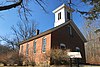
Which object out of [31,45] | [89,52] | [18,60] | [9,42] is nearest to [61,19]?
[31,45]

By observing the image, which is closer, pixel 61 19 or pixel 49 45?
pixel 49 45

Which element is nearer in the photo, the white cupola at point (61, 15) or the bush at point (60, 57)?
the bush at point (60, 57)

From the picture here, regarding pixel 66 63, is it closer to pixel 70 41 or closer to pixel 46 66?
pixel 46 66

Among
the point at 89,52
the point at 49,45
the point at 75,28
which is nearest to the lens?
the point at 49,45

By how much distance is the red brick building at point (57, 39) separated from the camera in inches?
1045

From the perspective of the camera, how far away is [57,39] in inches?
1072

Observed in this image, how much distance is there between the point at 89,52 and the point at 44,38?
102 feet

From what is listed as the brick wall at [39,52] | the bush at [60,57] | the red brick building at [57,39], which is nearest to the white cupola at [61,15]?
the red brick building at [57,39]

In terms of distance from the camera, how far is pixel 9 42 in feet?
163

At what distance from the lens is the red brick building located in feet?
87.1

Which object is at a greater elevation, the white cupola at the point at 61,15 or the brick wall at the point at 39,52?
the white cupola at the point at 61,15

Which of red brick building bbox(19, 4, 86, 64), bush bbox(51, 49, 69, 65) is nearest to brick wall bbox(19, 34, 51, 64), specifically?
red brick building bbox(19, 4, 86, 64)

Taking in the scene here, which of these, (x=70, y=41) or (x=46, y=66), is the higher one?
(x=70, y=41)

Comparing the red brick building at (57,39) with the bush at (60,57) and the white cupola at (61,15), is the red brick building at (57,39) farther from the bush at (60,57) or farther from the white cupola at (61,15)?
the bush at (60,57)
